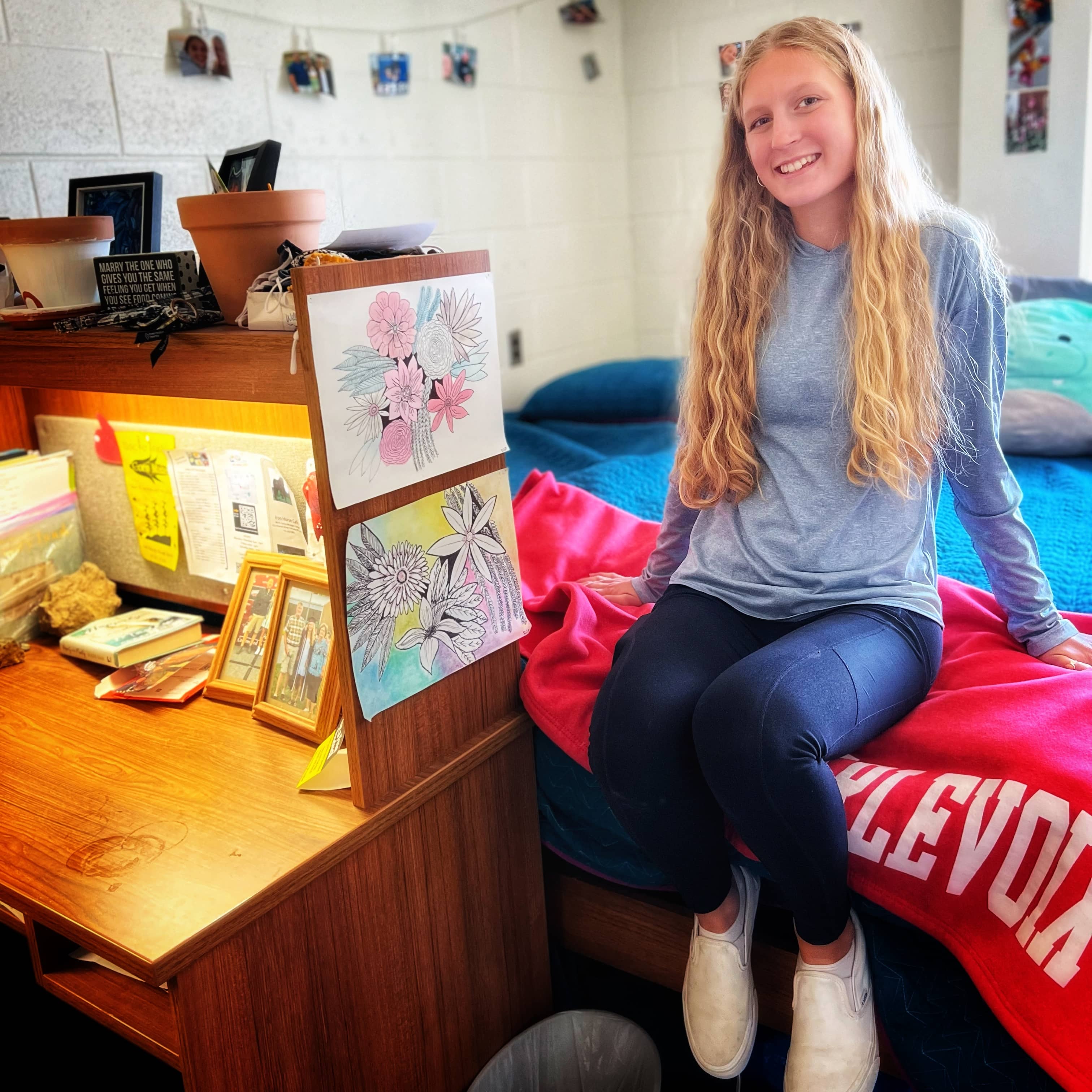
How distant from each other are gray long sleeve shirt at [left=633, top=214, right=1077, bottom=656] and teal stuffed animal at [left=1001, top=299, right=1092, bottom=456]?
1.04 m

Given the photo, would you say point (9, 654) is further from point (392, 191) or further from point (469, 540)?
point (392, 191)

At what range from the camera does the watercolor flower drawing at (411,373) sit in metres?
0.97

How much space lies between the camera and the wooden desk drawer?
37.8 inches

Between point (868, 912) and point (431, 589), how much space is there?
56 cm

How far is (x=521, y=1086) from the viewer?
4.09 ft

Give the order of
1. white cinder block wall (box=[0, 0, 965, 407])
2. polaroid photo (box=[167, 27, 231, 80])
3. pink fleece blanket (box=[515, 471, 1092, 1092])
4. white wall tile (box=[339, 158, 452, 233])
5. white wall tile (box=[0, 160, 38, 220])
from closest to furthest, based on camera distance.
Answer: pink fleece blanket (box=[515, 471, 1092, 1092]), white wall tile (box=[0, 160, 38, 220]), white cinder block wall (box=[0, 0, 965, 407]), polaroid photo (box=[167, 27, 231, 80]), white wall tile (box=[339, 158, 452, 233])

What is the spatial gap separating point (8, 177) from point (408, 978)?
1.51 meters

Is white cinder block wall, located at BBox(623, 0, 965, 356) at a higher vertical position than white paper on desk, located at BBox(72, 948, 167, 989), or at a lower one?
higher

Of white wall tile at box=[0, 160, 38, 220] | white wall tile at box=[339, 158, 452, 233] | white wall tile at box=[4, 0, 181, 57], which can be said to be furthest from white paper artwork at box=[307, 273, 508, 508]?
white wall tile at box=[339, 158, 452, 233]

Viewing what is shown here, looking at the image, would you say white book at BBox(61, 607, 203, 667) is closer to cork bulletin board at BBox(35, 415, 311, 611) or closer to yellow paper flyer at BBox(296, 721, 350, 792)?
cork bulletin board at BBox(35, 415, 311, 611)

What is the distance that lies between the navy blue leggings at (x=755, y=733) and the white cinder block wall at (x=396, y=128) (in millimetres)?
607

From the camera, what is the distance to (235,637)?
4.34ft

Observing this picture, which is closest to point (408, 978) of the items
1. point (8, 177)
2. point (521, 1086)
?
point (521, 1086)

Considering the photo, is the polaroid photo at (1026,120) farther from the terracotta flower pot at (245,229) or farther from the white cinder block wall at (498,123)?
the terracotta flower pot at (245,229)
